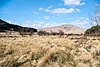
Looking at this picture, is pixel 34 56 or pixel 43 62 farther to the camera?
pixel 34 56

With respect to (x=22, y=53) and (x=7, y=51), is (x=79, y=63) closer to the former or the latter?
(x=22, y=53)

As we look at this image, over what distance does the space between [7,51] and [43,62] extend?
3.60 m

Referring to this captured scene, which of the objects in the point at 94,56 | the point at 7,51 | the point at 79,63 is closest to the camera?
the point at 79,63

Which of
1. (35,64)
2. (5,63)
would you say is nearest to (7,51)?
(5,63)

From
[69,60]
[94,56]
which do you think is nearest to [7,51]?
[69,60]

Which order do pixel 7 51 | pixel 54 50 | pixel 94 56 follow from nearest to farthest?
pixel 94 56, pixel 54 50, pixel 7 51

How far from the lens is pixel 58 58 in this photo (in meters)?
10.8

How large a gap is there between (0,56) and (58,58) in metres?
3.58

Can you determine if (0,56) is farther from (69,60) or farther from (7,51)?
(69,60)

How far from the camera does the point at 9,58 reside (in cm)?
1134

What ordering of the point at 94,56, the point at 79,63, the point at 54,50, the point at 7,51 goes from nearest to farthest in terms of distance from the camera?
the point at 79,63, the point at 94,56, the point at 54,50, the point at 7,51

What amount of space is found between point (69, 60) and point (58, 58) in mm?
592

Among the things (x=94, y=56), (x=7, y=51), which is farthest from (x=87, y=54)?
(x=7, y=51)

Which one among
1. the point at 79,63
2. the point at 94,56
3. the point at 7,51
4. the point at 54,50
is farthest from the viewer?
the point at 7,51
